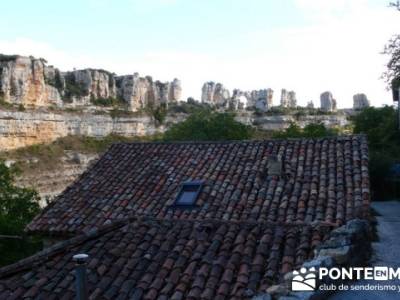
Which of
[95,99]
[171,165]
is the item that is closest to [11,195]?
[171,165]

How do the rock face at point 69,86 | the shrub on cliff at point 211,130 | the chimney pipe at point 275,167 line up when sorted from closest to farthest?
1. the chimney pipe at point 275,167
2. the shrub on cliff at point 211,130
3. the rock face at point 69,86

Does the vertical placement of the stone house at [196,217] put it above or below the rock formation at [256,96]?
below

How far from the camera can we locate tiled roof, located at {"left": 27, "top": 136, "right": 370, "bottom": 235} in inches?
457

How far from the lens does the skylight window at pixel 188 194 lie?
12.5 m

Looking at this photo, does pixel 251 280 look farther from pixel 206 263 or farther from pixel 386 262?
pixel 386 262

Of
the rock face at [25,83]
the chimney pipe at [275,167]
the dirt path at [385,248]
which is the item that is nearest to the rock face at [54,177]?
the rock face at [25,83]

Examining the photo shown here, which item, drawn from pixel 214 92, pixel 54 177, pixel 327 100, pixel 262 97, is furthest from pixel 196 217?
pixel 327 100

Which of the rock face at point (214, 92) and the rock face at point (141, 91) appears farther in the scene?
the rock face at point (214, 92)

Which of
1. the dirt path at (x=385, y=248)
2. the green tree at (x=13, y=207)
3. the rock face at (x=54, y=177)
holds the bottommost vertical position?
the rock face at (x=54, y=177)

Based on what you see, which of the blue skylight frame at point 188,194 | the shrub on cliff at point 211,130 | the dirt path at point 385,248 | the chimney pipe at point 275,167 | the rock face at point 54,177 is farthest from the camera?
the rock face at point 54,177

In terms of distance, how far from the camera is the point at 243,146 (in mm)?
15594

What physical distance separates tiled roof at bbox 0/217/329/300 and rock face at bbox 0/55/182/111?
172 feet

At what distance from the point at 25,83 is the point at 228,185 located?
5135cm

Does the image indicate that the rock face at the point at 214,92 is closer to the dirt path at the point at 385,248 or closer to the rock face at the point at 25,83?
the rock face at the point at 25,83
